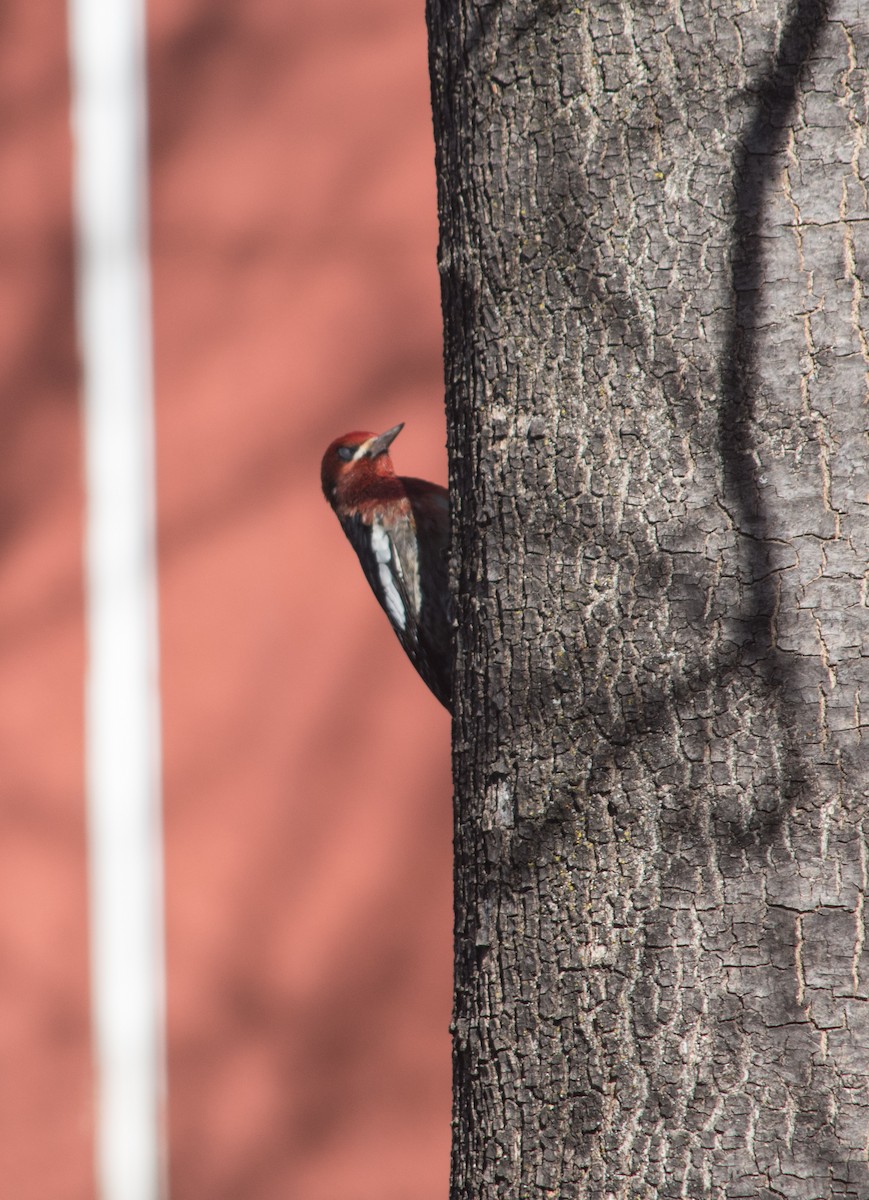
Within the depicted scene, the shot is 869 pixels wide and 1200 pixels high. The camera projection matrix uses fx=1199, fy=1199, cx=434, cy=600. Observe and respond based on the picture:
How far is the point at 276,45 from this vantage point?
448 cm

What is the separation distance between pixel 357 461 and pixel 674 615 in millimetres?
2685

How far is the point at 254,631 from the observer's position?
14.5 feet

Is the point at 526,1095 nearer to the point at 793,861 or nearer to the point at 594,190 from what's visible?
the point at 793,861

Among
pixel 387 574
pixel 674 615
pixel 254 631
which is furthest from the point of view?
pixel 254 631

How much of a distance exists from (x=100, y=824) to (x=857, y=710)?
3.48 metres

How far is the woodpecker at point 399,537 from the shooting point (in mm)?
3914

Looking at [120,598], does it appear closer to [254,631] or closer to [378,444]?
[254,631]

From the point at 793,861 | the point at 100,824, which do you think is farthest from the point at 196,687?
the point at 793,861

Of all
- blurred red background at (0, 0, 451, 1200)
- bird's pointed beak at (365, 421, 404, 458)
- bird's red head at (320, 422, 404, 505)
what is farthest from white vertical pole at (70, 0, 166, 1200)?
bird's pointed beak at (365, 421, 404, 458)

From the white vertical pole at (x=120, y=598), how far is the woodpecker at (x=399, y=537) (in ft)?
2.76

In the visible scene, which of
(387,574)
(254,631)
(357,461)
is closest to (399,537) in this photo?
(387,574)

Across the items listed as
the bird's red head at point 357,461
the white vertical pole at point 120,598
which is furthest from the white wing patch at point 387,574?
the white vertical pole at point 120,598

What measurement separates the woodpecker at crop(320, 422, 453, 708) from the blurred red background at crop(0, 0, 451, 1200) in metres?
0.44

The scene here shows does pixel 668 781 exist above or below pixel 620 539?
below
